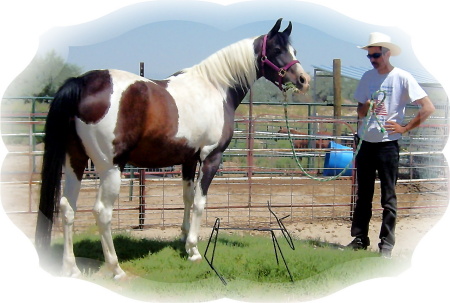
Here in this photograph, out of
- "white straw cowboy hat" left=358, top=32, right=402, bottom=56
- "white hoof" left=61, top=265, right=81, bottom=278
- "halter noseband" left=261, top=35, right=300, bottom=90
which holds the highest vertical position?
"white straw cowboy hat" left=358, top=32, right=402, bottom=56

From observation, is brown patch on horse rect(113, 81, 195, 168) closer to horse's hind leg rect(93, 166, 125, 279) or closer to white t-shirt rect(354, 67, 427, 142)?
horse's hind leg rect(93, 166, 125, 279)

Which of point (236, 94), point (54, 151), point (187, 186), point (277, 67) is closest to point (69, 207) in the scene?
point (54, 151)

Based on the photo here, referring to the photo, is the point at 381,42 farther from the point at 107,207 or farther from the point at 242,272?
the point at 107,207

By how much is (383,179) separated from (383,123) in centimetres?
60

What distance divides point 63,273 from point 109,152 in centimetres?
84

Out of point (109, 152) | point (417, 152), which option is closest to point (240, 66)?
point (109, 152)

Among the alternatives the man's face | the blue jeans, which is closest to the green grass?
the blue jeans

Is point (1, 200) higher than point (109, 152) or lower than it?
lower

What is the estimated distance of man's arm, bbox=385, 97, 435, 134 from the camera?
3555mm

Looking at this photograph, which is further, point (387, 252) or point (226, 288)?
point (387, 252)

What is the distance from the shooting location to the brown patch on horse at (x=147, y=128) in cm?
328

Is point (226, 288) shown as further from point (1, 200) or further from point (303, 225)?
point (303, 225)

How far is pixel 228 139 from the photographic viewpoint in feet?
13.0

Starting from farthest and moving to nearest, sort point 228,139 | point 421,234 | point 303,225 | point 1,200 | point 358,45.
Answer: point 303,225 → point 228,139 → point 421,234 → point 358,45 → point 1,200
